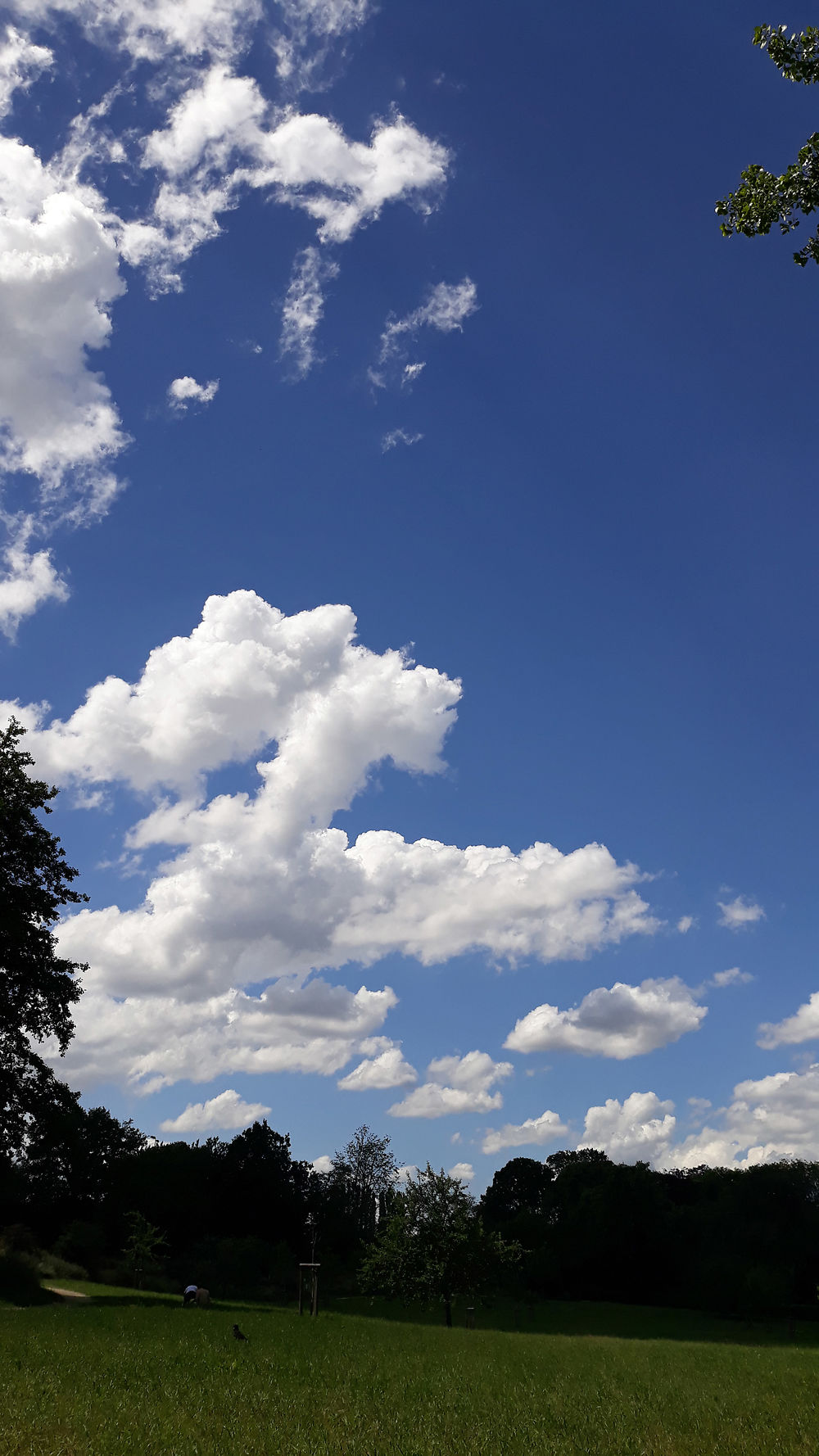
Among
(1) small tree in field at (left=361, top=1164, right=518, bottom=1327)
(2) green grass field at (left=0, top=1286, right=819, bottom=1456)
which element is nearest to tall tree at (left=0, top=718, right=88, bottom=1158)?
(2) green grass field at (left=0, top=1286, right=819, bottom=1456)

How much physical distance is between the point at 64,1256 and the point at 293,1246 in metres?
31.8

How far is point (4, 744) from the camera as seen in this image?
41.0 metres

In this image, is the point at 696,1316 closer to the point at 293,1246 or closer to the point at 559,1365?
the point at 293,1246

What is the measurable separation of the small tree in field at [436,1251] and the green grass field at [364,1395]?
22872mm

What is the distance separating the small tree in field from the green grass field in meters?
22.9

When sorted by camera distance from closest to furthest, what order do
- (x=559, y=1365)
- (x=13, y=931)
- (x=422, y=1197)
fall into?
(x=559, y=1365), (x=13, y=931), (x=422, y=1197)

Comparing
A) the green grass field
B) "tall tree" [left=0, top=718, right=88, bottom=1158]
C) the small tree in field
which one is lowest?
the small tree in field

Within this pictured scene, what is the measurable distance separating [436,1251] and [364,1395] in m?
41.0

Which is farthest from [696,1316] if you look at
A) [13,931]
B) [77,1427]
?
[77,1427]

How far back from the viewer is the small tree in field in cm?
5362

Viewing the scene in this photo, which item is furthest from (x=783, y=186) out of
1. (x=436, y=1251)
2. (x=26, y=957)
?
(x=436, y=1251)

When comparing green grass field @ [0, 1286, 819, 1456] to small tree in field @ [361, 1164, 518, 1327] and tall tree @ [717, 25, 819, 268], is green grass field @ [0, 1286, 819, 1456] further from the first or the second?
small tree in field @ [361, 1164, 518, 1327]

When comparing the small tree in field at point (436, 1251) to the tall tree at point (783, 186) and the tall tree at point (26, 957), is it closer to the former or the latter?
the tall tree at point (26, 957)

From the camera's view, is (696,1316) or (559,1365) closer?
(559,1365)
